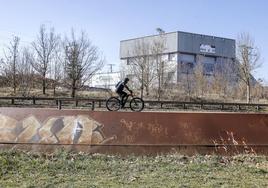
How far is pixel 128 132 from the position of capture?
36.4ft

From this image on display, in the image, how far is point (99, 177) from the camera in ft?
26.5

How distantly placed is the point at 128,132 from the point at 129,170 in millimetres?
2378

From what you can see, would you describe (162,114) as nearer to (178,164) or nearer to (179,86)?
(178,164)

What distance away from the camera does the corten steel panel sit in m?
10.9

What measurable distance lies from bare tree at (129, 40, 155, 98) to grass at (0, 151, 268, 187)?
122 ft

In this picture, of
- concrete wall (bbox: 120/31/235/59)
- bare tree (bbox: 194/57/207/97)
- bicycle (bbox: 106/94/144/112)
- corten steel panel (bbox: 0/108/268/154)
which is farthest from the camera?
concrete wall (bbox: 120/31/235/59)

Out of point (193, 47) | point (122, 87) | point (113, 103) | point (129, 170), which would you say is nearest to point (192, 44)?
point (193, 47)

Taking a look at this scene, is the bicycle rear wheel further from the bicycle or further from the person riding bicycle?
the person riding bicycle

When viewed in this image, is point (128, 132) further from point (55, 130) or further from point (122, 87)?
point (122, 87)

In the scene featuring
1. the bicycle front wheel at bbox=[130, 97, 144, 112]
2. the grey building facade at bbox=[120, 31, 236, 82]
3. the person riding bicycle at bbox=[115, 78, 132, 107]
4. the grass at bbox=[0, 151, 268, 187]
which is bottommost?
the grass at bbox=[0, 151, 268, 187]

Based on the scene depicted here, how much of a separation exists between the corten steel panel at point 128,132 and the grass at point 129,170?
48 centimetres

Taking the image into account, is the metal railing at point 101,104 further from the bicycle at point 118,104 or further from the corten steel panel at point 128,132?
the corten steel panel at point 128,132

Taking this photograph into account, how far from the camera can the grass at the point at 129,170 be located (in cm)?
761

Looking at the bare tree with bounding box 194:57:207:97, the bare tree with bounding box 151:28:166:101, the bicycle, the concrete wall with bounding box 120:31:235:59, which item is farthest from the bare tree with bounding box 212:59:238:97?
the bicycle
